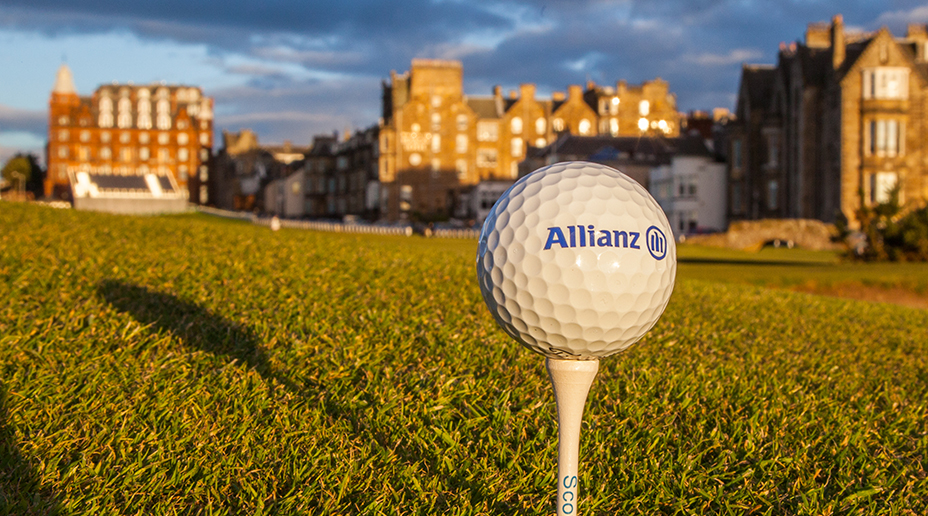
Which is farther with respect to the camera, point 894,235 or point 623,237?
point 894,235

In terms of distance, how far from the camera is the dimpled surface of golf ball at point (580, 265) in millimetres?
3117

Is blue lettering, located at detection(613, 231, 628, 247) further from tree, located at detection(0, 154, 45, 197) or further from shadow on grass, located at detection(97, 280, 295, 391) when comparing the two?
tree, located at detection(0, 154, 45, 197)

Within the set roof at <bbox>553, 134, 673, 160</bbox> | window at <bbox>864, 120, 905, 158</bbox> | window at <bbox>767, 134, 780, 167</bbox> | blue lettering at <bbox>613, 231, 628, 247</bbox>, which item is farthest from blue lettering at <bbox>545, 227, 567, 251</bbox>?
roof at <bbox>553, 134, 673, 160</bbox>

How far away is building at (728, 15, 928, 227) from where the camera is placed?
47.0 m

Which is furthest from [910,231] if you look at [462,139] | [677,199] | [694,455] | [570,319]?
[462,139]

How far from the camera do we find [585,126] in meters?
88.5

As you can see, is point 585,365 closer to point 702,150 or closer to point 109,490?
point 109,490

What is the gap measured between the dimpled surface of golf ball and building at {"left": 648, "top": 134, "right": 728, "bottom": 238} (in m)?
59.8

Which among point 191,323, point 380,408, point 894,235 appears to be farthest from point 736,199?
point 380,408

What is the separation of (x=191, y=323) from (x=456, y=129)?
264ft

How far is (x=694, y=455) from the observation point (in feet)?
15.4

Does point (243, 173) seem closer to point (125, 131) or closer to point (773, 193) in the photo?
point (125, 131)

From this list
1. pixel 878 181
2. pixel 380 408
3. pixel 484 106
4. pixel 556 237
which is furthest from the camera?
pixel 484 106

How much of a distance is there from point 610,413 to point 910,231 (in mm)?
26067
